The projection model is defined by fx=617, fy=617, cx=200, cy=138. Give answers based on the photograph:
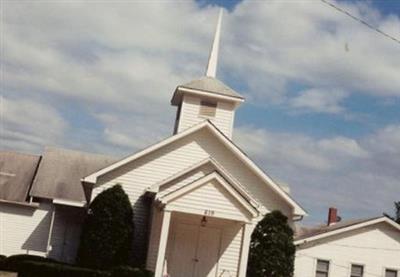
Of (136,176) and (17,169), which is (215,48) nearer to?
(136,176)

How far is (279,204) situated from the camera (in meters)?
26.3

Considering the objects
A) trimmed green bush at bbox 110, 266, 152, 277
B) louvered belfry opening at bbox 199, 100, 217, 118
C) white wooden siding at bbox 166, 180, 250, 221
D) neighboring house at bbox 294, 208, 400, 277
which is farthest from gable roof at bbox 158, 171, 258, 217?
louvered belfry opening at bbox 199, 100, 217, 118

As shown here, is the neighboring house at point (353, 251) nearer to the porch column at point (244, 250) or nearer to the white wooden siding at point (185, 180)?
the porch column at point (244, 250)

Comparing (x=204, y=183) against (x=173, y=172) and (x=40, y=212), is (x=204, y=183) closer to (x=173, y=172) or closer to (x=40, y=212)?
(x=173, y=172)

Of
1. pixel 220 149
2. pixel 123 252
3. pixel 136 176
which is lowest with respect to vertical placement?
pixel 123 252

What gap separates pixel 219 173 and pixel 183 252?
4233 mm

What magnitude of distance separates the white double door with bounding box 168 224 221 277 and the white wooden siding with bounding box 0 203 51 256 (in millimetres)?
12173

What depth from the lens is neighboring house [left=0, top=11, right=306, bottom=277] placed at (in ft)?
75.8

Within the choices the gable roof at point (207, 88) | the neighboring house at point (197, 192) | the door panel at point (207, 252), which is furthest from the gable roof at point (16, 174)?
the door panel at point (207, 252)

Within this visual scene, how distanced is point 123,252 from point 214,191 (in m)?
4.39

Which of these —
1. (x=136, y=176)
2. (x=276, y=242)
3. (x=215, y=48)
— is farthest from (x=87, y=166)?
(x=276, y=242)

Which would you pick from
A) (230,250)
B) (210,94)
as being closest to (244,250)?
(230,250)

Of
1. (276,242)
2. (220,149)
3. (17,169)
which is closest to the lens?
(276,242)

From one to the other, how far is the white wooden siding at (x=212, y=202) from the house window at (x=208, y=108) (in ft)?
24.4
